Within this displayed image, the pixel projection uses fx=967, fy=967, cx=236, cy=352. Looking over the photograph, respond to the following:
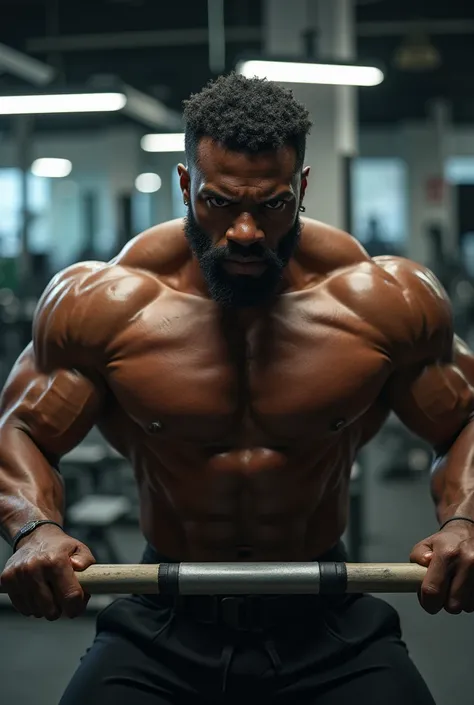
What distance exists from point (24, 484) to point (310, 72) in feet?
8.94

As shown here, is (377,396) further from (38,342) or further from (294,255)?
(38,342)

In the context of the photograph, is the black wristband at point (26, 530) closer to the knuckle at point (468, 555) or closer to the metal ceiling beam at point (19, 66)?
the knuckle at point (468, 555)

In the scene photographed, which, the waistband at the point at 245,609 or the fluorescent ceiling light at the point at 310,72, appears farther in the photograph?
the fluorescent ceiling light at the point at 310,72

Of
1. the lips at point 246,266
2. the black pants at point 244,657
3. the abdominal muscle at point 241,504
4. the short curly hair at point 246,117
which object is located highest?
the short curly hair at point 246,117

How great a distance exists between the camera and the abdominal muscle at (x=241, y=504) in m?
1.67

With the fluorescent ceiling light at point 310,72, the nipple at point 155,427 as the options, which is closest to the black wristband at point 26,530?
the nipple at point 155,427

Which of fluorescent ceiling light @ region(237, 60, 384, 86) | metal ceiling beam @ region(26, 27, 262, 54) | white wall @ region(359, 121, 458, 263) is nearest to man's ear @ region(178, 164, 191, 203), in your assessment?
fluorescent ceiling light @ region(237, 60, 384, 86)

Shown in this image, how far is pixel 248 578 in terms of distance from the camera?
4.52ft

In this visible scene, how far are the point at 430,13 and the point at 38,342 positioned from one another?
7.94 metres

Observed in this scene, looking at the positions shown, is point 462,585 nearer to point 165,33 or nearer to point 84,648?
point 84,648

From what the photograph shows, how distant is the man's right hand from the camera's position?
1.39 metres

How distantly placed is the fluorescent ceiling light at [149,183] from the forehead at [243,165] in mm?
13829

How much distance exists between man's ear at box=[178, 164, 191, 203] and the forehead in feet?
0.35

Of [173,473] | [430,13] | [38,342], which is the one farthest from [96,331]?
[430,13]
